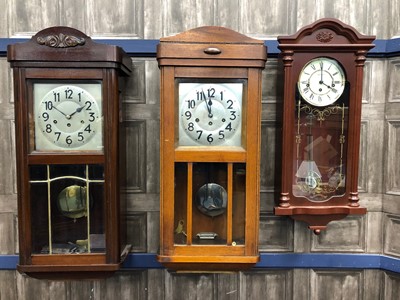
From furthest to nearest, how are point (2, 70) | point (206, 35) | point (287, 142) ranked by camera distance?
point (2, 70) < point (287, 142) < point (206, 35)

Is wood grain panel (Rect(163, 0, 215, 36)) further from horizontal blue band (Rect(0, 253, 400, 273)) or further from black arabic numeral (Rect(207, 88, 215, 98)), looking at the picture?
horizontal blue band (Rect(0, 253, 400, 273))

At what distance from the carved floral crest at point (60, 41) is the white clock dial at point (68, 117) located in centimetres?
13

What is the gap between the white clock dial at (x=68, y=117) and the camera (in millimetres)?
1245

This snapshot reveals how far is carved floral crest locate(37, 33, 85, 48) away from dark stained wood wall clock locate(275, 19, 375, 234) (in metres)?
0.70

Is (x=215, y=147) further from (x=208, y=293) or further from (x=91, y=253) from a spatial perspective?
(x=208, y=293)

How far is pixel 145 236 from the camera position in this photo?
1537 millimetres

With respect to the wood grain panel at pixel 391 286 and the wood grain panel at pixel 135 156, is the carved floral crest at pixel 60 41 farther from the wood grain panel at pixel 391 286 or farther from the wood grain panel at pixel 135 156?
the wood grain panel at pixel 391 286

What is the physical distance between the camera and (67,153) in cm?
125

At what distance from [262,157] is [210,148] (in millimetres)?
340

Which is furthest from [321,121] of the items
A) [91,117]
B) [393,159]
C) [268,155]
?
[91,117]

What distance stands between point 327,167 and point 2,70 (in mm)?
1337

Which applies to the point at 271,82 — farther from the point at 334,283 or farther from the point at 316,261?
the point at 334,283

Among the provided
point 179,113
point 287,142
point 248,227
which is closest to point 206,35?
point 179,113

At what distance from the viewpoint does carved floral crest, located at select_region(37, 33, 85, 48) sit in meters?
1.20
